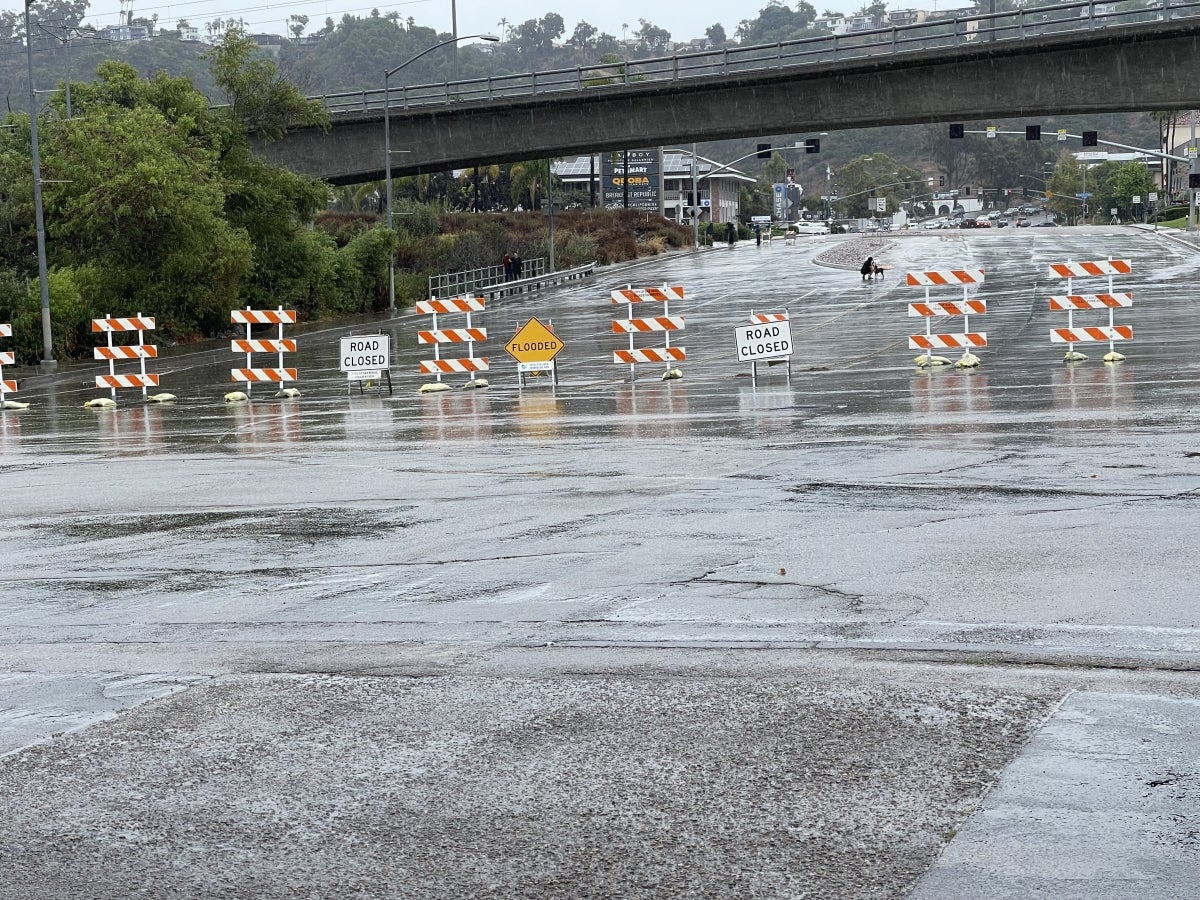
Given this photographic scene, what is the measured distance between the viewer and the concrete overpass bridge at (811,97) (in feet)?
159

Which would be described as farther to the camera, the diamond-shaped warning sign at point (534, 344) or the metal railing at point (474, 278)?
the metal railing at point (474, 278)

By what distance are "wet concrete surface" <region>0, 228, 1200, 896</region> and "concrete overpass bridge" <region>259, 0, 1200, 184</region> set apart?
30.4 meters

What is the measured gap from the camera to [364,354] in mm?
29531

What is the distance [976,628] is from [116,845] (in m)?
4.68

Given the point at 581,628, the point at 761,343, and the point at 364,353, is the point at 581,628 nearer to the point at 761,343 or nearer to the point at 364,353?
the point at 761,343

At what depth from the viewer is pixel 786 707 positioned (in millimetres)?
7141

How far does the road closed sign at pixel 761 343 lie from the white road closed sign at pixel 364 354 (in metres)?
6.67

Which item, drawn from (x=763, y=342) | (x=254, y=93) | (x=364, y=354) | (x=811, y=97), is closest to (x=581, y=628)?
(x=763, y=342)

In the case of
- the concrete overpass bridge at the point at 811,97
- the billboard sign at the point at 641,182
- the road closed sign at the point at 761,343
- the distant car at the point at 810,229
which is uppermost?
the billboard sign at the point at 641,182

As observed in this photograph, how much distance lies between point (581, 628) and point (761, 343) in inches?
757

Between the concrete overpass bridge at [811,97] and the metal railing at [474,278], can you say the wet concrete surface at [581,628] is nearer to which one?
the concrete overpass bridge at [811,97]

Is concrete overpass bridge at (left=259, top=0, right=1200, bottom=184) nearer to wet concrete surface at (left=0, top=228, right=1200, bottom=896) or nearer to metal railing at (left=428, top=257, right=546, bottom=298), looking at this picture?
metal railing at (left=428, top=257, right=546, bottom=298)

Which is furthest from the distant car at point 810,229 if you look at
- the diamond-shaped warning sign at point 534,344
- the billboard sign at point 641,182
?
the diamond-shaped warning sign at point 534,344

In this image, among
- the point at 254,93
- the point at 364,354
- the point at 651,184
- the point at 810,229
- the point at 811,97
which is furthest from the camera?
the point at 810,229
